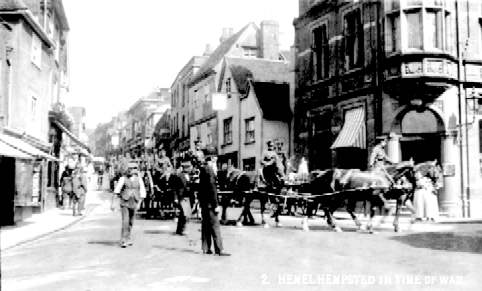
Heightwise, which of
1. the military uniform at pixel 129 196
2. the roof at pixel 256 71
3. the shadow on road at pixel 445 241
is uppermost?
the roof at pixel 256 71

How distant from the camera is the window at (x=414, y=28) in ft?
69.2

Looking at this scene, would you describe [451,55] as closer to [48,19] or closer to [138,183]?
[138,183]

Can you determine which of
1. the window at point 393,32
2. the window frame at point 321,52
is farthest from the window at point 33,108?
the window at point 393,32

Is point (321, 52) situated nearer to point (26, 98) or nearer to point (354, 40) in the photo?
point (354, 40)

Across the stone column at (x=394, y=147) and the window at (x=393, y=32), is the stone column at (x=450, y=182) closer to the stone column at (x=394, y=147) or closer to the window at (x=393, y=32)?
the stone column at (x=394, y=147)

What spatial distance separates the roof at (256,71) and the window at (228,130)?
2.89m

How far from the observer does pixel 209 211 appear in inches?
392

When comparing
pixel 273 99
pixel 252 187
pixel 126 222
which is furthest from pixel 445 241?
pixel 273 99

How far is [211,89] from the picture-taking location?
138 feet

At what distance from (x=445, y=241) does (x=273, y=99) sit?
2103cm

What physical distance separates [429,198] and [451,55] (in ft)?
20.6

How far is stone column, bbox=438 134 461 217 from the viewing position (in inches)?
800

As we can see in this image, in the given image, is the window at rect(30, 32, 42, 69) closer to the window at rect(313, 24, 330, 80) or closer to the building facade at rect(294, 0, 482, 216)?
the window at rect(313, 24, 330, 80)

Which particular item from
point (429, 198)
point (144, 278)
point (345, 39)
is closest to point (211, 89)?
point (345, 39)
